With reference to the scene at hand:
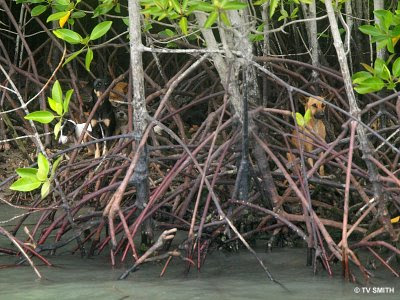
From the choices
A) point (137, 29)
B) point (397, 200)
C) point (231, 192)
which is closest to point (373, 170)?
point (397, 200)

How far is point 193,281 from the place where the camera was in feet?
11.9

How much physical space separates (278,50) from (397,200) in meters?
2.63

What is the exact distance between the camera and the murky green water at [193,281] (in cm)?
339

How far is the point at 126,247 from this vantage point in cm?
385

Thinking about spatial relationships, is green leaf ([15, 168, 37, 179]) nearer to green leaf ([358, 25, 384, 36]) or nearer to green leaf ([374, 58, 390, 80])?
green leaf ([374, 58, 390, 80])

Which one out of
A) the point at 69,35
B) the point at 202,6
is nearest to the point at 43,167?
the point at 69,35

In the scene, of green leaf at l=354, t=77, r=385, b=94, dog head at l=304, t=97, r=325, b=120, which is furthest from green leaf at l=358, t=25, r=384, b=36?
dog head at l=304, t=97, r=325, b=120

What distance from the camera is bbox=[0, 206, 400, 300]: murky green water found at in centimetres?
339

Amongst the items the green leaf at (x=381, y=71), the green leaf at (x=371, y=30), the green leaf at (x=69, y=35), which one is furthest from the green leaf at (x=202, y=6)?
the green leaf at (x=371, y=30)

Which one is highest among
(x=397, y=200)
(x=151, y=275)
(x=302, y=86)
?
(x=302, y=86)

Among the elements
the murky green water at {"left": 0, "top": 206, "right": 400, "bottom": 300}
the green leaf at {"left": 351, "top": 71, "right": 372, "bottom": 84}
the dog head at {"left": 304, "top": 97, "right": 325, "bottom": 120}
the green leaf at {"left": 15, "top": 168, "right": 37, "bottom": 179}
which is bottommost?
the murky green water at {"left": 0, "top": 206, "right": 400, "bottom": 300}

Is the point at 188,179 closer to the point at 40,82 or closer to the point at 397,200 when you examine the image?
the point at 397,200

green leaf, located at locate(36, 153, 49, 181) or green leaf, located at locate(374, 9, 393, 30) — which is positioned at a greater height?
green leaf, located at locate(374, 9, 393, 30)

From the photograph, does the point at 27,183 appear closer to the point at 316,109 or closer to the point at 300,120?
the point at 300,120
